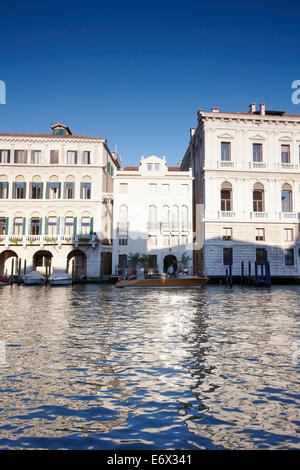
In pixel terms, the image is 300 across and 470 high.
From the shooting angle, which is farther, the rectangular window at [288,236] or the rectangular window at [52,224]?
the rectangular window at [52,224]

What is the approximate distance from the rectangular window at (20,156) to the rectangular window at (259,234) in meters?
23.5

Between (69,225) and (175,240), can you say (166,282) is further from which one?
(69,225)

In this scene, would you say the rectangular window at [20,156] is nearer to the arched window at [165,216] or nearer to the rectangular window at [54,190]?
the rectangular window at [54,190]

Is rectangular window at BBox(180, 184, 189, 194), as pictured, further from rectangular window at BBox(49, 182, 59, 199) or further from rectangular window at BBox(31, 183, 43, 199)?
rectangular window at BBox(31, 183, 43, 199)

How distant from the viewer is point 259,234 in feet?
123

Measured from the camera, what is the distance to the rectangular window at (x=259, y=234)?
123ft

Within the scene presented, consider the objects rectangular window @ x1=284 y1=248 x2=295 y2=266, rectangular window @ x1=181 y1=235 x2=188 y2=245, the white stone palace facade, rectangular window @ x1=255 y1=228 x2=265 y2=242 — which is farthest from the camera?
rectangular window @ x1=181 y1=235 x2=188 y2=245

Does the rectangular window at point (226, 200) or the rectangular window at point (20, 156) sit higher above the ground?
the rectangular window at point (20, 156)

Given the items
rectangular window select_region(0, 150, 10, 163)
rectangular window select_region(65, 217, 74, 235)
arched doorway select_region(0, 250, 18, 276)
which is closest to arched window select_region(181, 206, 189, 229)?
rectangular window select_region(65, 217, 74, 235)

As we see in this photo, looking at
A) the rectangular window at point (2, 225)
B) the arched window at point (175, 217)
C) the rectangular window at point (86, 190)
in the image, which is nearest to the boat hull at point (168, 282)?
the arched window at point (175, 217)

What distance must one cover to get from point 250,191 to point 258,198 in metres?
1.21

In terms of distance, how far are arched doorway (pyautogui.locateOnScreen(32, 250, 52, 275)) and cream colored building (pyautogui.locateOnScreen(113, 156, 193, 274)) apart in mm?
6917

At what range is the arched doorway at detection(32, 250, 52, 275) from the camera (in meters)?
39.3

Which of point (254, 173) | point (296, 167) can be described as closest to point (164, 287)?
point (254, 173)
